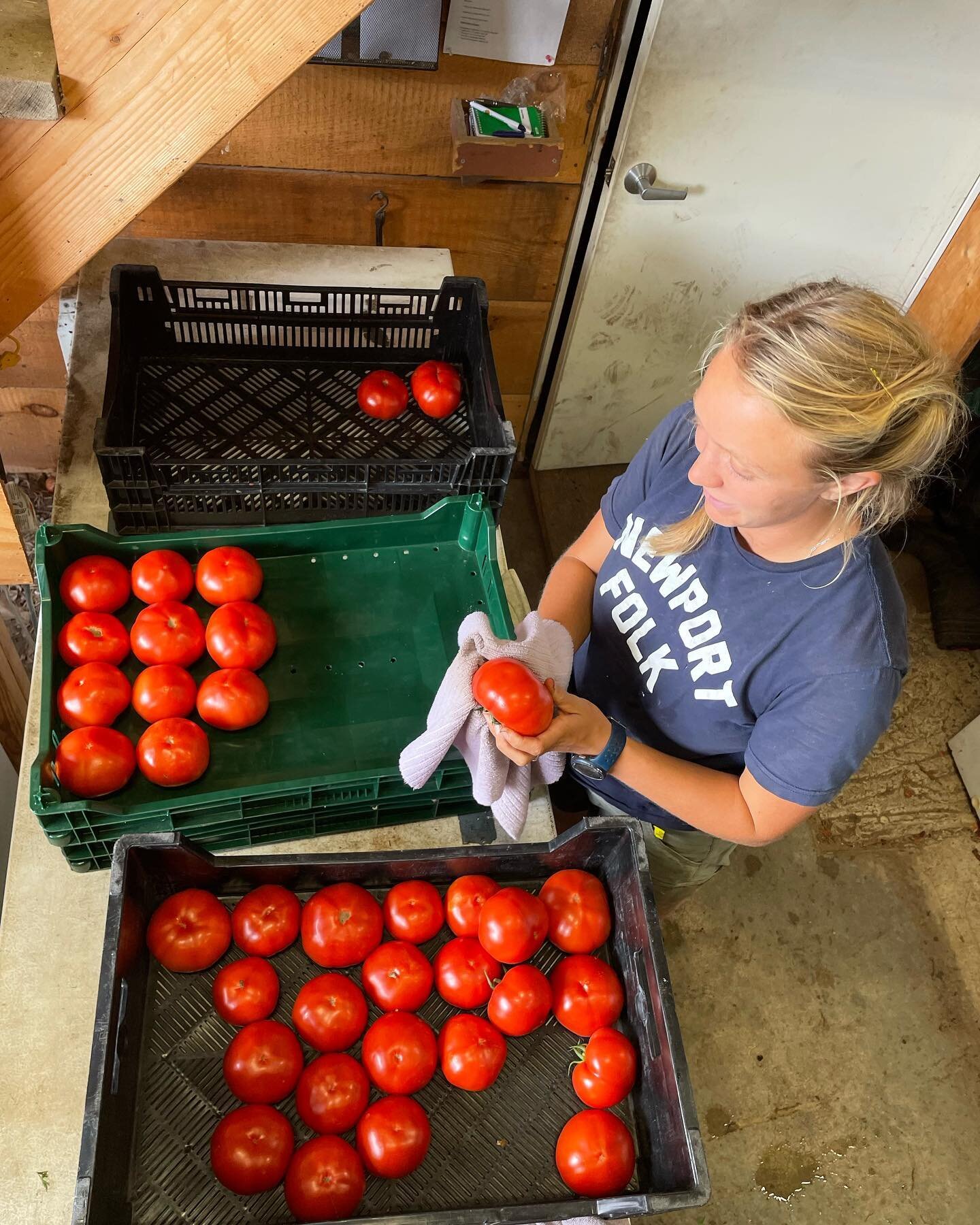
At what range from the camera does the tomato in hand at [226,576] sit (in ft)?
5.65

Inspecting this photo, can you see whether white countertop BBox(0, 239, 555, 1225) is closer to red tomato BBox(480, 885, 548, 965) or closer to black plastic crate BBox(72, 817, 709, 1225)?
black plastic crate BBox(72, 817, 709, 1225)

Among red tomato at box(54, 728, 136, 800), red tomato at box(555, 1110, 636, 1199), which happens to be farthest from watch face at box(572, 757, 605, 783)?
red tomato at box(54, 728, 136, 800)

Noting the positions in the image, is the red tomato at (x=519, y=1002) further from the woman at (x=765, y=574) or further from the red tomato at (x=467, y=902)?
the woman at (x=765, y=574)

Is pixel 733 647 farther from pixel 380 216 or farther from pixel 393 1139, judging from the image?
pixel 380 216

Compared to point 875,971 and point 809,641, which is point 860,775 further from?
point 809,641

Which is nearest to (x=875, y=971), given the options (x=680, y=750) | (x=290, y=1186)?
(x=680, y=750)

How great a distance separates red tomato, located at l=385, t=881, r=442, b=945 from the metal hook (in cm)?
205

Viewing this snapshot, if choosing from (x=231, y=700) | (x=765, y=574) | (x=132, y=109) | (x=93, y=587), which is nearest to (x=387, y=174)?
(x=132, y=109)

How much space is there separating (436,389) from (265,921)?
1.28m

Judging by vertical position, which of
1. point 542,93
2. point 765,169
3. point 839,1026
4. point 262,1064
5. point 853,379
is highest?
point 853,379

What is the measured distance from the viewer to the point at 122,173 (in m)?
1.30

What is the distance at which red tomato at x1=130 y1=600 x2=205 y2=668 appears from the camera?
1.64 meters

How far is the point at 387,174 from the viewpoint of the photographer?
2654mm

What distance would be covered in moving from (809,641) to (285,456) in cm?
123
